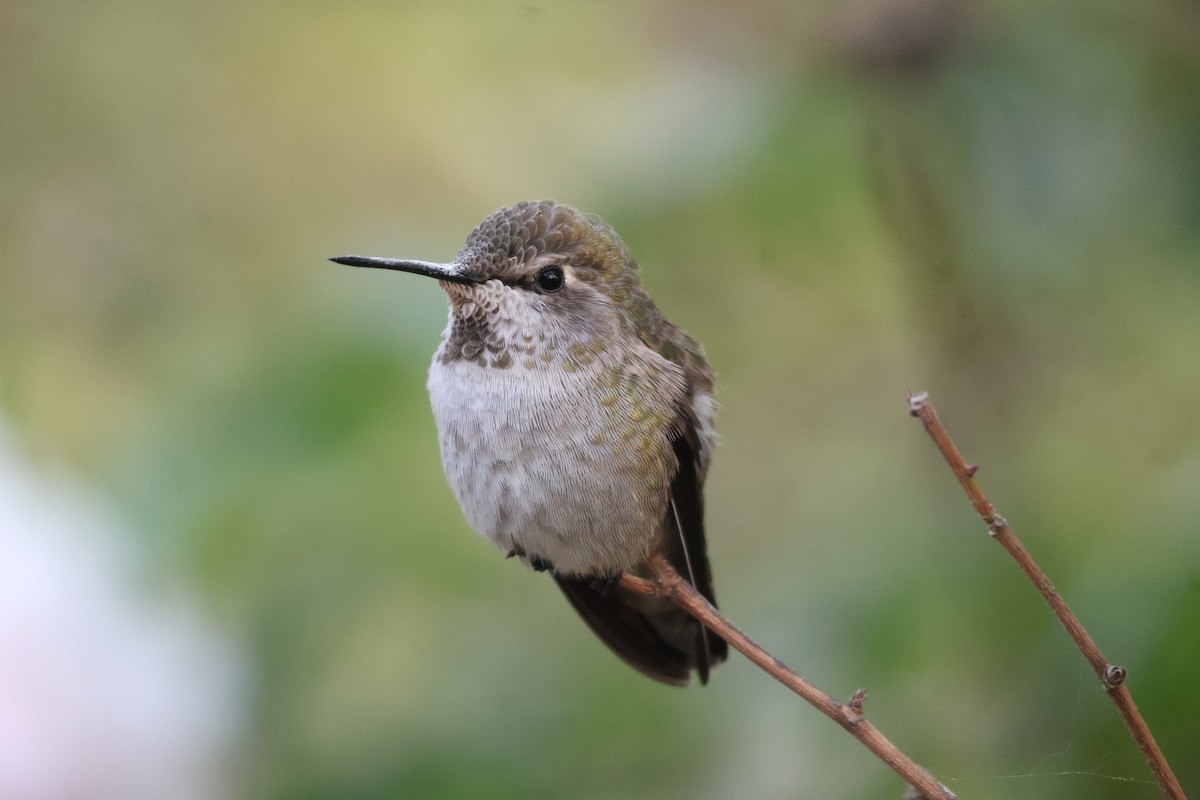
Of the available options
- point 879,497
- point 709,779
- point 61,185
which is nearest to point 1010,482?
point 879,497

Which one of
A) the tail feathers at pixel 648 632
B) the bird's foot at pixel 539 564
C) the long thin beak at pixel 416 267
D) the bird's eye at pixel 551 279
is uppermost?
the bird's eye at pixel 551 279

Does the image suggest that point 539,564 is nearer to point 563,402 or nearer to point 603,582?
point 603,582

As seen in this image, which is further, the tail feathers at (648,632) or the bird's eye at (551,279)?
the tail feathers at (648,632)

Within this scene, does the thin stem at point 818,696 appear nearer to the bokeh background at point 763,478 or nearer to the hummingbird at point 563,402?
the hummingbird at point 563,402

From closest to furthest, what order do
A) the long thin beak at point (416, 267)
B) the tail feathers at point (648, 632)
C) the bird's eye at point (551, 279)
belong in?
1. the long thin beak at point (416, 267)
2. the bird's eye at point (551, 279)
3. the tail feathers at point (648, 632)

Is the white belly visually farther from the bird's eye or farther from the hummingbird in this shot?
the bird's eye

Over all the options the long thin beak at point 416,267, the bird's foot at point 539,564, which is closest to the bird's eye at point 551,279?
the long thin beak at point 416,267

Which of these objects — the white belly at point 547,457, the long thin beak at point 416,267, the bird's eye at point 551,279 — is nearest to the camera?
the long thin beak at point 416,267
